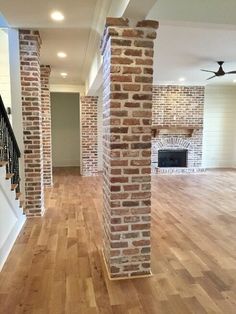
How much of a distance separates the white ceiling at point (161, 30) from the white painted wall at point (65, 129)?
2.74m

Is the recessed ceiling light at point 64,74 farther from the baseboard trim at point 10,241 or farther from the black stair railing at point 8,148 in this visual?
the baseboard trim at point 10,241

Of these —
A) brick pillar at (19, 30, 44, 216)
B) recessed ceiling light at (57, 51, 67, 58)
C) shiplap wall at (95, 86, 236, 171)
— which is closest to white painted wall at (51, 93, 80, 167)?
recessed ceiling light at (57, 51, 67, 58)

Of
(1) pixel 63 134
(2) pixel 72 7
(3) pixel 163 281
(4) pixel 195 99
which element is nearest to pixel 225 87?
(4) pixel 195 99

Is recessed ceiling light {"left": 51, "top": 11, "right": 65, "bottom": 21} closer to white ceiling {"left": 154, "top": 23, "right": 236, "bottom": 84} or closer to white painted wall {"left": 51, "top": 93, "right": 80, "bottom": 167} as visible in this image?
white ceiling {"left": 154, "top": 23, "right": 236, "bottom": 84}

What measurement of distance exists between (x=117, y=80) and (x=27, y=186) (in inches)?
98.6

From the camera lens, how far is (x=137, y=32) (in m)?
2.21

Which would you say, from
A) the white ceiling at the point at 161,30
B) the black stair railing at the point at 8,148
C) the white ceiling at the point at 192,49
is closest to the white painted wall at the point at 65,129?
the white ceiling at the point at 161,30

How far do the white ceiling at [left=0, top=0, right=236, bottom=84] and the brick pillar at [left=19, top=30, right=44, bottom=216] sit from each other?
269 mm

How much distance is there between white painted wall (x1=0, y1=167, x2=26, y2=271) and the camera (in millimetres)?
2727

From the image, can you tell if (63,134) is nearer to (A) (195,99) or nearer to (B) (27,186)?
(A) (195,99)

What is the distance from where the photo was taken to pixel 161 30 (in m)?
3.66

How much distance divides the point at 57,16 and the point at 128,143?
203 cm

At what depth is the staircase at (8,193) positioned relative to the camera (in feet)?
9.14

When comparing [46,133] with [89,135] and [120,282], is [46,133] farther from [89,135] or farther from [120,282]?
[120,282]
